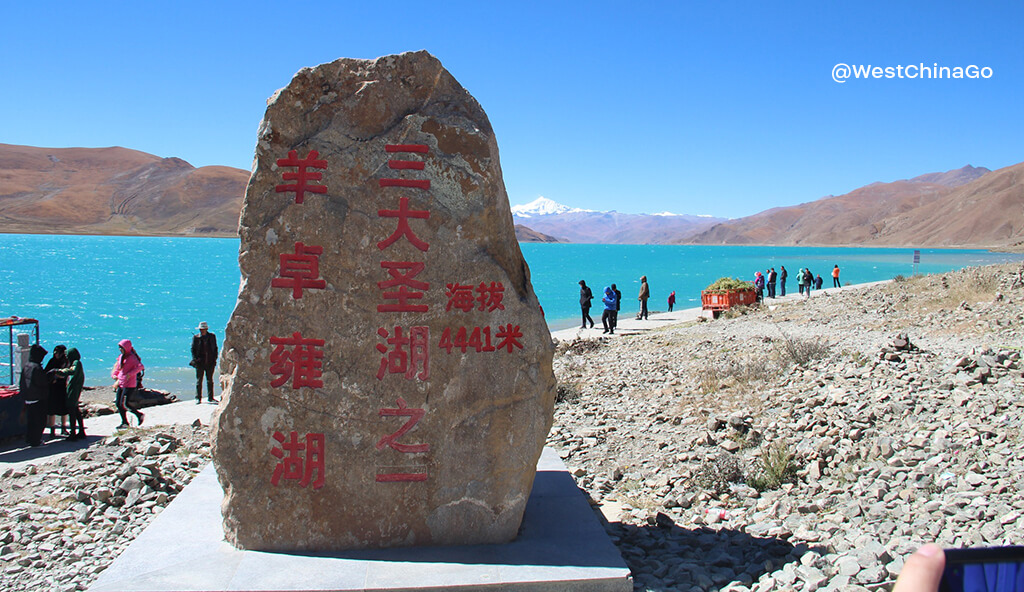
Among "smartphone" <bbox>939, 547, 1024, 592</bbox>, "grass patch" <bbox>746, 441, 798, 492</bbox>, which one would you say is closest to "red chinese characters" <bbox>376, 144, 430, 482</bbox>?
"grass patch" <bbox>746, 441, 798, 492</bbox>

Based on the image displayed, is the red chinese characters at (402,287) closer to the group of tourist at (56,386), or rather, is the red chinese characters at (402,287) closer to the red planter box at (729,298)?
the group of tourist at (56,386)

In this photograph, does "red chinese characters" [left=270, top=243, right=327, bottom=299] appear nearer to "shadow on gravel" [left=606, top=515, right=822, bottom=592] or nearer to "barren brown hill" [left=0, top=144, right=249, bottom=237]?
"shadow on gravel" [left=606, top=515, right=822, bottom=592]

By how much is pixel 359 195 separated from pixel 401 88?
905 millimetres

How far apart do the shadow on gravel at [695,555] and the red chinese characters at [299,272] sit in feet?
10.9

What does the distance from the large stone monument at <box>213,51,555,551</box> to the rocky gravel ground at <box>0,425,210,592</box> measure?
1553mm

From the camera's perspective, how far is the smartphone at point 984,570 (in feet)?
5.73

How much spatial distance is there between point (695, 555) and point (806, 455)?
8.11 feet

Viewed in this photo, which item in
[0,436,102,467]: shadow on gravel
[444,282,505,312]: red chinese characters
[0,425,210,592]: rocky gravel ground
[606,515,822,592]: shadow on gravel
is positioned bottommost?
[0,436,102,467]: shadow on gravel

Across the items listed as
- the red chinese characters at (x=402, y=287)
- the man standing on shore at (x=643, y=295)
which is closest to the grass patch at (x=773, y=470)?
the red chinese characters at (x=402, y=287)

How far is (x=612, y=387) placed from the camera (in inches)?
500

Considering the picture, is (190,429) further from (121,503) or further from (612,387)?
(612,387)

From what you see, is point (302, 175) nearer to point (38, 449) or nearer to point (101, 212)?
point (38, 449)

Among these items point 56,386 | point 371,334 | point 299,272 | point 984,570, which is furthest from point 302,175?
point 56,386

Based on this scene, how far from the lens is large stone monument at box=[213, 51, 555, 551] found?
5.22m
